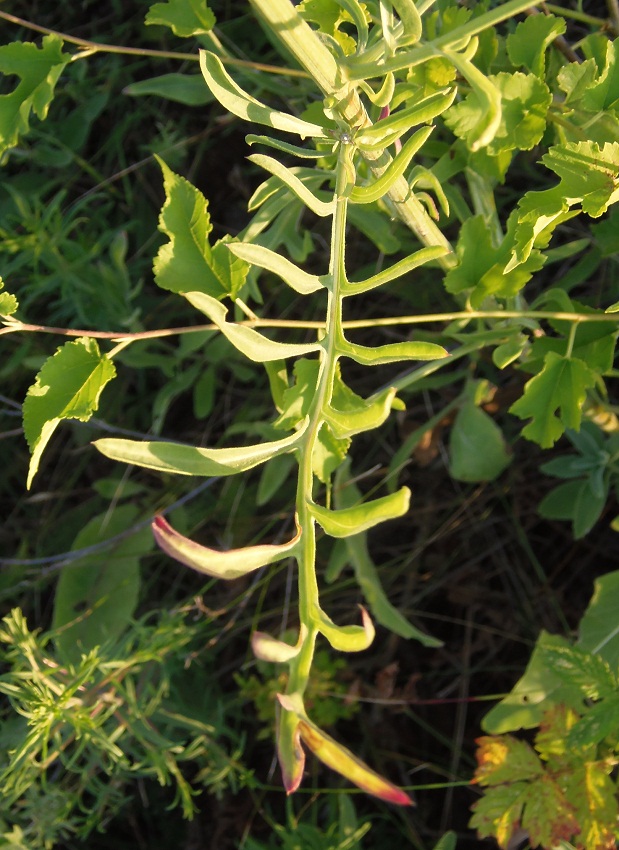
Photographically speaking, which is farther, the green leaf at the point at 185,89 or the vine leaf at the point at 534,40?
the green leaf at the point at 185,89

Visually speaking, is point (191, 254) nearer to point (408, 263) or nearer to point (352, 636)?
point (408, 263)

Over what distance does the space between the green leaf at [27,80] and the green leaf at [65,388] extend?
1.20ft

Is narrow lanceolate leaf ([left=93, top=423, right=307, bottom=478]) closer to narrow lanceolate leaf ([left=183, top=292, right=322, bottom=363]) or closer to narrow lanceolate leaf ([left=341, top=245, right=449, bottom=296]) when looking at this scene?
narrow lanceolate leaf ([left=183, top=292, right=322, bottom=363])

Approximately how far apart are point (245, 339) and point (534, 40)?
1.87 feet

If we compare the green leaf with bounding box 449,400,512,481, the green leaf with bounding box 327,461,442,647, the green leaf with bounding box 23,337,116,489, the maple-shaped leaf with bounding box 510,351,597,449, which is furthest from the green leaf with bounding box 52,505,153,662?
the maple-shaped leaf with bounding box 510,351,597,449

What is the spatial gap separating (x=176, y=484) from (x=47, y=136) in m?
0.86

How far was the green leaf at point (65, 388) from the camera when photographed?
3.33ft

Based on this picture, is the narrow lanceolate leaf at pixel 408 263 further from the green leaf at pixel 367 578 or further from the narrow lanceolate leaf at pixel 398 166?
the green leaf at pixel 367 578

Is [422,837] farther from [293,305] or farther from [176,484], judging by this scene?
[293,305]

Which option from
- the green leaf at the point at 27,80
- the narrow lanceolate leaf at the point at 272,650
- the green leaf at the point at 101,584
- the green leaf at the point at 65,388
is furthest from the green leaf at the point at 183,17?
the green leaf at the point at 101,584

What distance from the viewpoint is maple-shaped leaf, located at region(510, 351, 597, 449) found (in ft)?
3.86

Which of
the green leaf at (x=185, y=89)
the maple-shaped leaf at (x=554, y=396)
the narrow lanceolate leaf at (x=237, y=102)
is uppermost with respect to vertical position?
the narrow lanceolate leaf at (x=237, y=102)

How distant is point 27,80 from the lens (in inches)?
49.2

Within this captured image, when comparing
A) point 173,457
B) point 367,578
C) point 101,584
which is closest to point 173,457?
point 173,457
